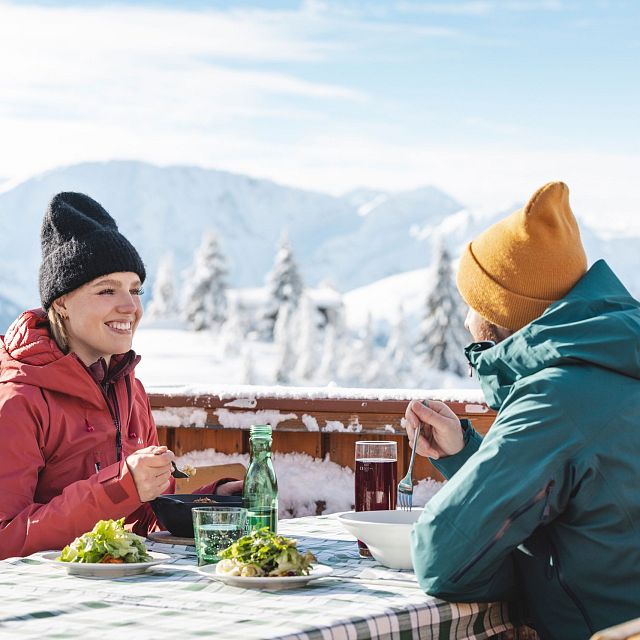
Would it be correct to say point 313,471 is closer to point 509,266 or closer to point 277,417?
point 277,417

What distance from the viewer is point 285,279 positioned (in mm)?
72562

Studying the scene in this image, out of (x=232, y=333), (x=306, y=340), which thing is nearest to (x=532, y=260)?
(x=306, y=340)

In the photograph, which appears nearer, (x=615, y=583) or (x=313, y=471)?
(x=615, y=583)

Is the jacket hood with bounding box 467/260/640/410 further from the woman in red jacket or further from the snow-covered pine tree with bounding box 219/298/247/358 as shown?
the snow-covered pine tree with bounding box 219/298/247/358

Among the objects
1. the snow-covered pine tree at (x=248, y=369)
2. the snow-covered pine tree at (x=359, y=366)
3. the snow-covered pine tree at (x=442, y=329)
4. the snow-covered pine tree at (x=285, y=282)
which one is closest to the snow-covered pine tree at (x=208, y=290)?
the snow-covered pine tree at (x=285, y=282)

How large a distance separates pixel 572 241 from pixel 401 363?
7256cm

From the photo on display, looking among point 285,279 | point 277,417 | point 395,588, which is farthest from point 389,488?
point 285,279

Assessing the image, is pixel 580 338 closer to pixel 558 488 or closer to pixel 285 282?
pixel 558 488

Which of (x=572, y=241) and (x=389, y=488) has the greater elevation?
(x=572, y=241)

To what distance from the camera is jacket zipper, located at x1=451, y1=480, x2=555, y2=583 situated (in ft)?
7.16

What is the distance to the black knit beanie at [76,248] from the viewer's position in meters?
3.41

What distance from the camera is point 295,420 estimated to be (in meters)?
4.80

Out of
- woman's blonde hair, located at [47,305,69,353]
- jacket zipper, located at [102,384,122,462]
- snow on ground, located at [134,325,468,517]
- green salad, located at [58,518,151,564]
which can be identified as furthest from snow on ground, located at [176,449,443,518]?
green salad, located at [58,518,151,564]

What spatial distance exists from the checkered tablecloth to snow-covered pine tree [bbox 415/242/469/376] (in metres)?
59.3
